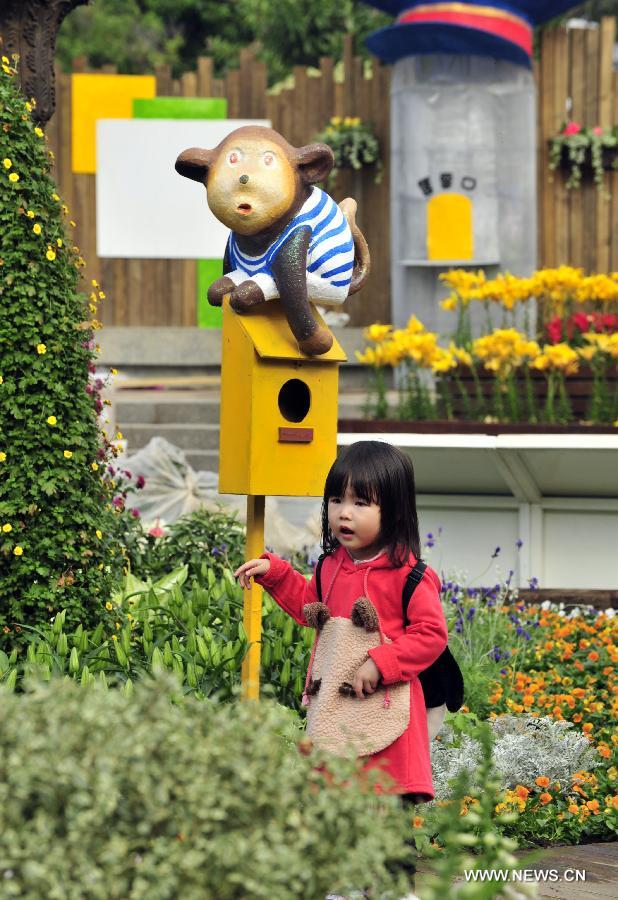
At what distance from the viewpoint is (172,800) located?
85.6 inches

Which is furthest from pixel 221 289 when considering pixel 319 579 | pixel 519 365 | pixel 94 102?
pixel 94 102

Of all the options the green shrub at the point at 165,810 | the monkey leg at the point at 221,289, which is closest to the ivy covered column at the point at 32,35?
the monkey leg at the point at 221,289

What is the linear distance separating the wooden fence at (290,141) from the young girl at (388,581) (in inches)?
358

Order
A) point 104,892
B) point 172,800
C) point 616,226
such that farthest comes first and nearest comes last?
point 616,226 → point 172,800 → point 104,892

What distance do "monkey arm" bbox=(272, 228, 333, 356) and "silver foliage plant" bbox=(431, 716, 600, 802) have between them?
4.42 ft

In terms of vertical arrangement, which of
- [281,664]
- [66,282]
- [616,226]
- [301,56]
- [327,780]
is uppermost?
[301,56]

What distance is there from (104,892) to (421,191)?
9.14m

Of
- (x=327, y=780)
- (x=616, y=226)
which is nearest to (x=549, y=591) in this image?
(x=327, y=780)

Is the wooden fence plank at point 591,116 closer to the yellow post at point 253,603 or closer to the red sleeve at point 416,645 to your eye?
the yellow post at point 253,603

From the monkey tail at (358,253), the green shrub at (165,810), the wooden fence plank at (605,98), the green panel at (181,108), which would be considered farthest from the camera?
the green panel at (181,108)

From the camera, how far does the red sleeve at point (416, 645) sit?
327 cm

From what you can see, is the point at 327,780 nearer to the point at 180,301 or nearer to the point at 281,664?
the point at 281,664

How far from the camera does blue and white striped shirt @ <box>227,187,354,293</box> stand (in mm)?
4156

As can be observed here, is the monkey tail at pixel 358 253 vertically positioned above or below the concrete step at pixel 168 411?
above
